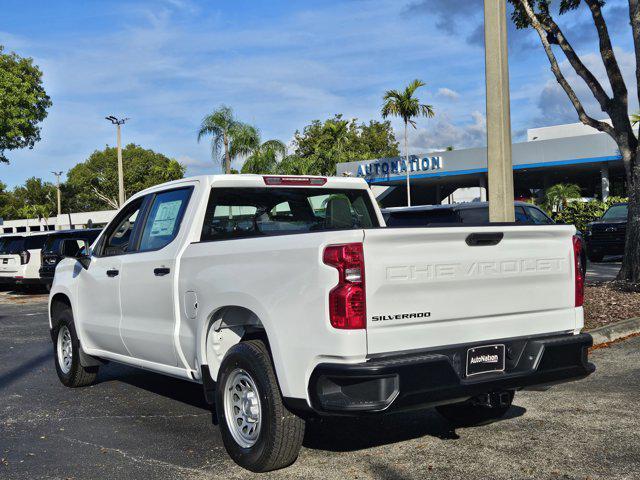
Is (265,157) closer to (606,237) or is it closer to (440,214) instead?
(606,237)

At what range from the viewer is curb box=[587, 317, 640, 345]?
912 cm

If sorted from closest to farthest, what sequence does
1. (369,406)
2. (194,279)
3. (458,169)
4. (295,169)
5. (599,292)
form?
(369,406) < (194,279) < (599,292) < (458,169) < (295,169)

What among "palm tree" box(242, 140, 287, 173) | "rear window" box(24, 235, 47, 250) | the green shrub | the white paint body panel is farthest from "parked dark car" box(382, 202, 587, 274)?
"palm tree" box(242, 140, 287, 173)

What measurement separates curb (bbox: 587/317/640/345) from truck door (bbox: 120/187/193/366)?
5505 mm

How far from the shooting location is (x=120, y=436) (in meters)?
5.87

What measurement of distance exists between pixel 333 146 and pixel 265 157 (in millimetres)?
12232

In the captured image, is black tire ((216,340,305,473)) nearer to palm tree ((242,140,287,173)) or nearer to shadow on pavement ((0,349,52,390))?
shadow on pavement ((0,349,52,390))

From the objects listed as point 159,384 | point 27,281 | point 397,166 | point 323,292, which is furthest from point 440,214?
point 397,166

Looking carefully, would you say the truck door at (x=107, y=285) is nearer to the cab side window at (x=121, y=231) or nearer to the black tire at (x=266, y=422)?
the cab side window at (x=121, y=231)

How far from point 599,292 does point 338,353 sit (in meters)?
8.82

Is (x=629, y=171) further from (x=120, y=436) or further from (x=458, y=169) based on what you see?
(x=458, y=169)

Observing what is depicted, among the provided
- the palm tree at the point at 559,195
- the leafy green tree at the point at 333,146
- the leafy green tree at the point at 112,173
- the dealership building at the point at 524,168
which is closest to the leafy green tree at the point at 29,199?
the leafy green tree at the point at 112,173

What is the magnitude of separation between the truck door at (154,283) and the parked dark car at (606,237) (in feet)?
56.0

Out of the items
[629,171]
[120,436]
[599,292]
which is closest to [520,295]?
[120,436]
